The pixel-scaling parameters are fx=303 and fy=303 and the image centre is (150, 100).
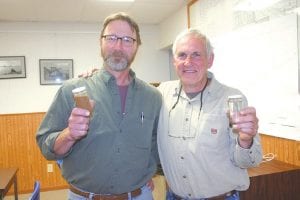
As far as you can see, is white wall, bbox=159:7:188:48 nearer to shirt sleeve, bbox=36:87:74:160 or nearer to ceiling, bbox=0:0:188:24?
ceiling, bbox=0:0:188:24

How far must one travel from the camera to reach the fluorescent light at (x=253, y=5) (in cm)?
245

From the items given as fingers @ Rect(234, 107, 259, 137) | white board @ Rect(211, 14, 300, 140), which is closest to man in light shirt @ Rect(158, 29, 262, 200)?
fingers @ Rect(234, 107, 259, 137)

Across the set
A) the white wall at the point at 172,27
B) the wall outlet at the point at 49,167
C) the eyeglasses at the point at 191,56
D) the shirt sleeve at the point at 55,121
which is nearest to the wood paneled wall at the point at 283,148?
the eyeglasses at the point at 191,56

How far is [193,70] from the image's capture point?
1.58 m

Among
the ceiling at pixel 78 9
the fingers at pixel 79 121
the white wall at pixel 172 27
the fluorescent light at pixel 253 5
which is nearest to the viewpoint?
the fingers at pixel 79 121

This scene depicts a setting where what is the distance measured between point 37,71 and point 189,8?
8.43 ft

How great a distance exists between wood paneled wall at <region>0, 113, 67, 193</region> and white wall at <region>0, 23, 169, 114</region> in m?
0.16

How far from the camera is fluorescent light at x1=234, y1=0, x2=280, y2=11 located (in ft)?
8.02

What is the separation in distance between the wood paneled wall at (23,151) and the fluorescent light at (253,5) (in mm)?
3430

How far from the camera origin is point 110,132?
1.49m

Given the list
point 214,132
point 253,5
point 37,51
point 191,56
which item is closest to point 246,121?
point 214,132

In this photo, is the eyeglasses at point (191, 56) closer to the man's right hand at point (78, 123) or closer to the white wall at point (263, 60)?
the man's right hand at point (78, 123)

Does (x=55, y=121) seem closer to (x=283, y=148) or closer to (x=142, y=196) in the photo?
(x=142, y=196)

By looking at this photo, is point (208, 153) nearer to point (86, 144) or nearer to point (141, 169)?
point (141, 169)
